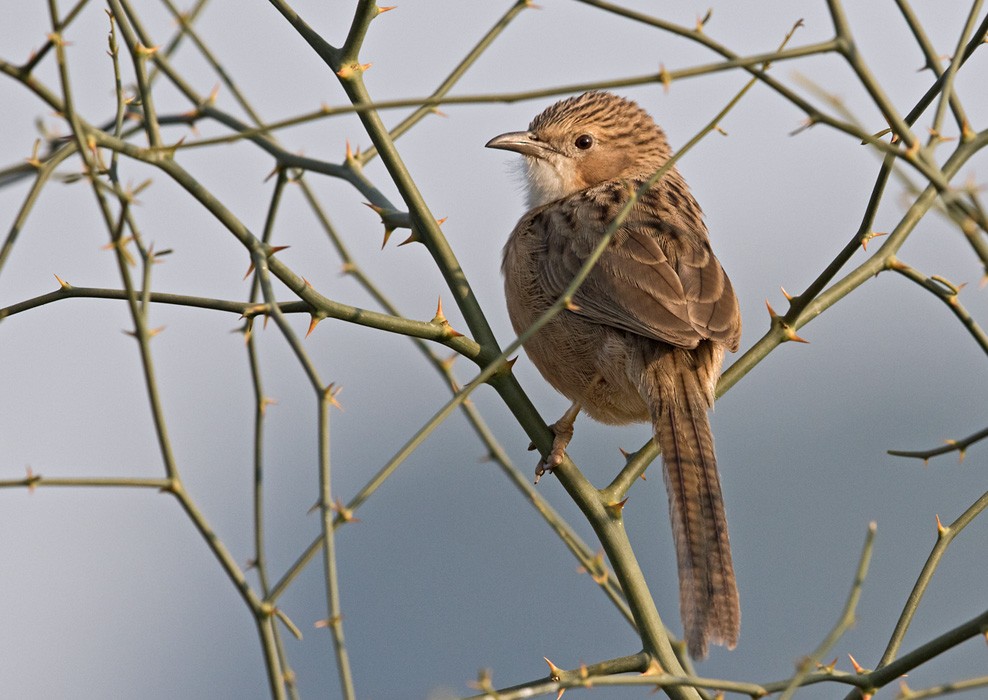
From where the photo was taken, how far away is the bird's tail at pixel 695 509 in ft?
13.3

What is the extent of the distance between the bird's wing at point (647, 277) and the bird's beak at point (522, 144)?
86 centimetres

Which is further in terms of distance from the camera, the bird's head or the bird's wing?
the bird's head

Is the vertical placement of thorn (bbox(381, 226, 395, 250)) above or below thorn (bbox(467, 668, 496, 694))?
above

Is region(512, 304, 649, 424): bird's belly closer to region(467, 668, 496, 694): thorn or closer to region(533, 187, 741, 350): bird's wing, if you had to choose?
region(533, 187, 741, 350): bird's wing

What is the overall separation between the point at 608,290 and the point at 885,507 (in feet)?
56.4

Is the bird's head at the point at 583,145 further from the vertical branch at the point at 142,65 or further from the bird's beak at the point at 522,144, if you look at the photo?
the vertical branch at the point at 142,65

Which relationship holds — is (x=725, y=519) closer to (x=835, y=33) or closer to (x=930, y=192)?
(x=930, y=192)

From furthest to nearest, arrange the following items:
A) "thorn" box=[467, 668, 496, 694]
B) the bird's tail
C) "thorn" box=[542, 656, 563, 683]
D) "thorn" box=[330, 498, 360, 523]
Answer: the bird's tail < "thorn" box=[542, 656, 563, 683] < "thorn" box=[330, 498, 360, 523] < "thorn" box=[467, 668, 496, 694]

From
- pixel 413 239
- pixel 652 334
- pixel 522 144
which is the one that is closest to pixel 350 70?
pixel 413 239

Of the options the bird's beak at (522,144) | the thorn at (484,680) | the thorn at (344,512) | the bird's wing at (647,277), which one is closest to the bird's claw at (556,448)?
the bird's wing at (647,277)

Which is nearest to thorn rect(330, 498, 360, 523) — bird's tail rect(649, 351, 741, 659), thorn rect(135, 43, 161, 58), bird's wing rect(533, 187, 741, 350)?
bird's tail rect(649, 351, 741, 659)

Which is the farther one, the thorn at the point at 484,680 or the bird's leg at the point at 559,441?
the bird's leg at the point at 559,441

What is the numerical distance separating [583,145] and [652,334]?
2056 millimetres

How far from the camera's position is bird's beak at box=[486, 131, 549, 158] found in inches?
261
